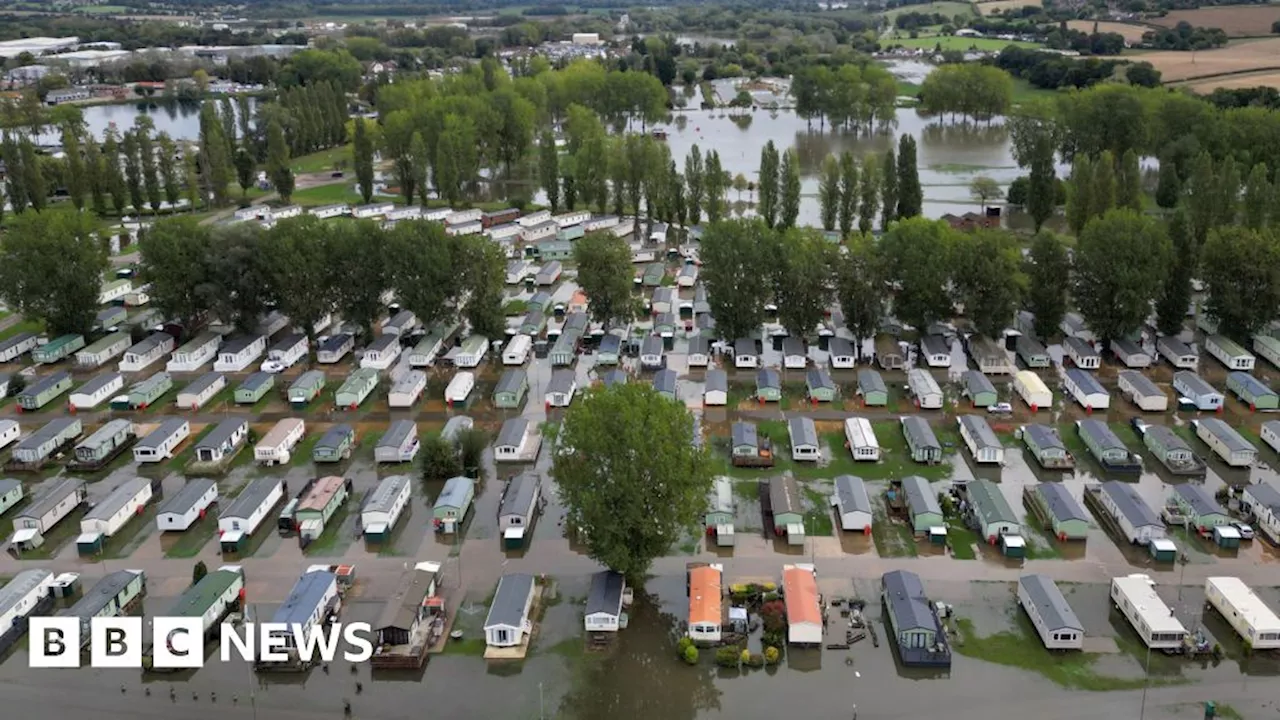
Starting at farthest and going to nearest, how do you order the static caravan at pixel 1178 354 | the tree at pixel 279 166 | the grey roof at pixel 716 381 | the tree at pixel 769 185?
the tree at pixel 279 166 → the tree at pixel 769 185 → the static caravan at pixel 1178 354 → the grey roof at pixel 716 381

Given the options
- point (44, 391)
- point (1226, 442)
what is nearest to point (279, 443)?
point (44, 391)

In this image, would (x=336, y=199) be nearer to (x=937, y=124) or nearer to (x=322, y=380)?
(x=322, y=380)

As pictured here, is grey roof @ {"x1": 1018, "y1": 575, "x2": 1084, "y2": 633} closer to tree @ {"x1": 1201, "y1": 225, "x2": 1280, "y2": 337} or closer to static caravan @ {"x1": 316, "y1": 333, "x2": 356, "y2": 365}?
tree @ {"x1": 1201, "y1": 225, "x2": 1280, "y2": 337}

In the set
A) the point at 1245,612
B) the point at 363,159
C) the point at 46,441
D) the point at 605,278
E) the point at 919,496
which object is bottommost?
the point at 1245,612

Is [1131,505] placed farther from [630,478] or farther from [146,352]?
[146,352]

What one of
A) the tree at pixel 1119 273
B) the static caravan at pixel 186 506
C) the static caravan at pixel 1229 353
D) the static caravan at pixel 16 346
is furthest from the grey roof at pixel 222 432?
the static caravan at pixel 1229 353

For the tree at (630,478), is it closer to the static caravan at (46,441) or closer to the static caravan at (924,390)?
the static caravan at (924,390)
